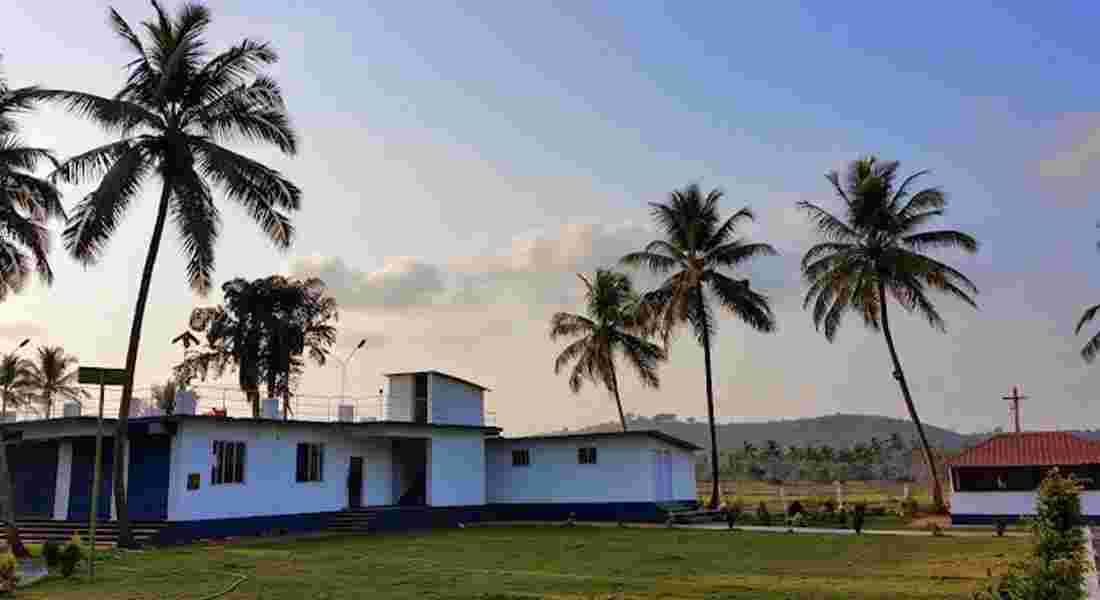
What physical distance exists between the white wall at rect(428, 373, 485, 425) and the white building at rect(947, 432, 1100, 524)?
16998mm

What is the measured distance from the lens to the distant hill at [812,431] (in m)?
137

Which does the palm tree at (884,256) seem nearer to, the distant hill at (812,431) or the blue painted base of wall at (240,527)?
the blue painted base of wall at (240,527)

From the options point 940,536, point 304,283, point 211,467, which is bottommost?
point 940,536

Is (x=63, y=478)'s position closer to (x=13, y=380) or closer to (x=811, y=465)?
(x=13, y=380)

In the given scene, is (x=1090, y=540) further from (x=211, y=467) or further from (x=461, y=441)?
(x=211, y=467)

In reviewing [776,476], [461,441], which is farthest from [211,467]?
[776,476]

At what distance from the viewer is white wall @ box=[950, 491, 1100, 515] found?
2909cm

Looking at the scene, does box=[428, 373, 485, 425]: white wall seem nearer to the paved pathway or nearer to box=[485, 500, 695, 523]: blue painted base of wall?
box=[485, 500, 695, 523]: blue painted base of wall

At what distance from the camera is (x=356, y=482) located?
110 ft

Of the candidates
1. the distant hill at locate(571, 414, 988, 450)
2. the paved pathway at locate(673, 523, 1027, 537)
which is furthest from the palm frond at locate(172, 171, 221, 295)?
the distant hill at locate(571, 414, 988, 450)

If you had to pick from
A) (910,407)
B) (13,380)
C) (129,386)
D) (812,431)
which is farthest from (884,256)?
(812,431)

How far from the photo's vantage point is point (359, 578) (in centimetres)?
1691

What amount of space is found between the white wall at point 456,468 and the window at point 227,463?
7.26m

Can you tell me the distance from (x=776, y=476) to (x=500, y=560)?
60.6 m
